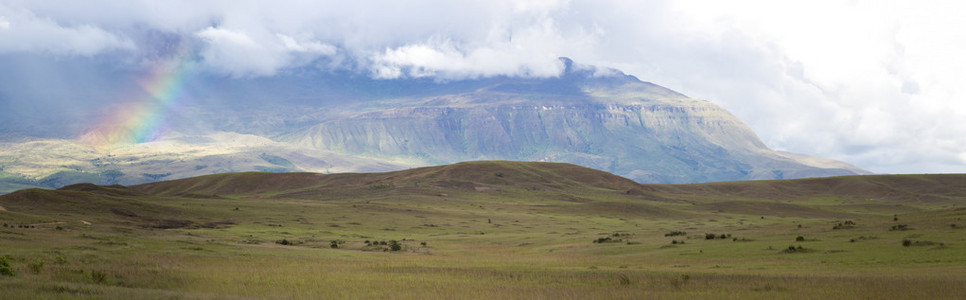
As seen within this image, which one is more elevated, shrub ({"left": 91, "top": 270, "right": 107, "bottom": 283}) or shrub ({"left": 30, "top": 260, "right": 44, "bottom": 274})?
shrub ({"left": 30, "top": 260, "right": 44, "bottom": 274})

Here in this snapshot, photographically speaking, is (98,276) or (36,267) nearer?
(98,276)

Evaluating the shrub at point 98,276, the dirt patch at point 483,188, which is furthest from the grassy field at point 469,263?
the dirt patch at point 483,188

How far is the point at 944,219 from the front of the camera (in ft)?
161

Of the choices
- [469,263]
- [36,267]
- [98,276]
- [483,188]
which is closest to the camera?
[98,276]

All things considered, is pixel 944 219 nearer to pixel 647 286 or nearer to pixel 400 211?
pixel 647 286

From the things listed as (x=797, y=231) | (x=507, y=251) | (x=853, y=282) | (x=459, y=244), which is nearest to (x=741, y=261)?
(x=853, y=282)

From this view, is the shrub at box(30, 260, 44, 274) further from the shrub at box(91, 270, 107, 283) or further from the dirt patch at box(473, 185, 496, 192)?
the dirt patch at box(473, 185, 496, 192)

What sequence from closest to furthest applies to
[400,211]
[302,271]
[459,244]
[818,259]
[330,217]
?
[302,271] → [818,259] → [459,244] → [330,217] → [400,211]

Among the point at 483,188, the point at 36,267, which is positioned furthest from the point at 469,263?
the point at 483,188

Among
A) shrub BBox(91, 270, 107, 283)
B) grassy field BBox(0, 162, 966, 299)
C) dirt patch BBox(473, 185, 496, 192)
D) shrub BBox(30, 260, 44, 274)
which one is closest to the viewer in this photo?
grassy field BBox(0, 162, 966, 299)

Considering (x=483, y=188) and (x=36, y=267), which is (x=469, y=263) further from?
(x=483, y=188)

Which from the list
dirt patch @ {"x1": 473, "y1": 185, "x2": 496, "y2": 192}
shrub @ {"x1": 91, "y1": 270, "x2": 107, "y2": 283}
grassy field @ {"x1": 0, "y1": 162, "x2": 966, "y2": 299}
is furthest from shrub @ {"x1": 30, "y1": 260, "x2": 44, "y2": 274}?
dirt patch @ {"x1": 473, "y1": 185, "x2": 496, "y2": 192}

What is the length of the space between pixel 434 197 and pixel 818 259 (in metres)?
130

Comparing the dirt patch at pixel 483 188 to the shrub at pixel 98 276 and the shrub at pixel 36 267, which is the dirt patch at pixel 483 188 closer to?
the shrub at pixel 36 267
